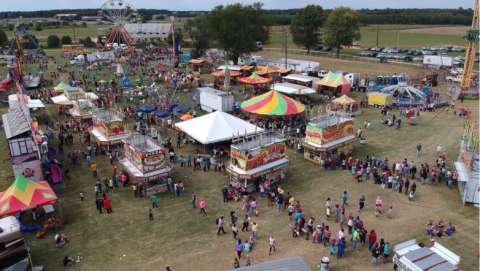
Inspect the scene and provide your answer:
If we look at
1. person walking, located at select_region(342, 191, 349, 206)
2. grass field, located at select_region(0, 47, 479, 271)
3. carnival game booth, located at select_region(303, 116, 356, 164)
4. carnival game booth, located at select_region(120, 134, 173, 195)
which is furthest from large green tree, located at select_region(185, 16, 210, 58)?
person walking, located at select_region(342, 191, 349, 206)

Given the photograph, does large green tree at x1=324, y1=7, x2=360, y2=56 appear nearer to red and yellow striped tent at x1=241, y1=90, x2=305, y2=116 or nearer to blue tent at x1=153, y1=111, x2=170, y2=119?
red and yellow striped tent at x1=241, y1=90, x2=305, y2=116

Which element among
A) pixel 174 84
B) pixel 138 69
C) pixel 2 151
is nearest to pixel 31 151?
pixel 2 151

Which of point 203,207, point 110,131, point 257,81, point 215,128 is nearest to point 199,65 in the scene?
point 257,81

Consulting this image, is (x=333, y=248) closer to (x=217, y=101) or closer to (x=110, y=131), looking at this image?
(x=110, y=131)

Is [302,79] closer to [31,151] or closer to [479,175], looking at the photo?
[479,175]

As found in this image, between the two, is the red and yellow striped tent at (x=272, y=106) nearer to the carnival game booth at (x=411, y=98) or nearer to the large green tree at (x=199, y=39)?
the carnival game booth at (x=411, y=98)
